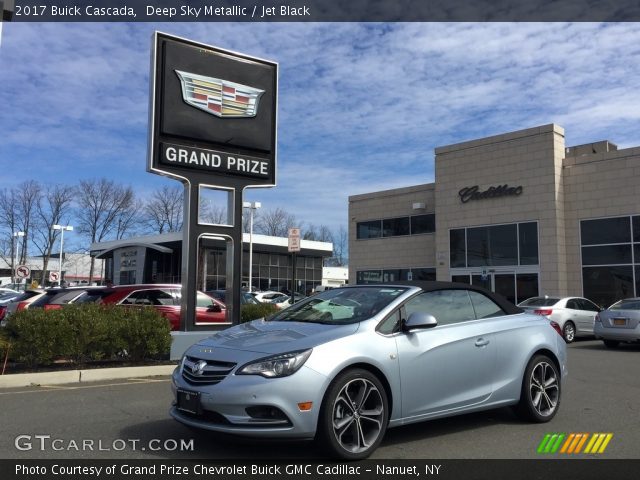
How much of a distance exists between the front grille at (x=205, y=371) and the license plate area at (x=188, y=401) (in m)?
0.10

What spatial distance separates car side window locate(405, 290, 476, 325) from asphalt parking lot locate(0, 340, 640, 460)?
116 cm

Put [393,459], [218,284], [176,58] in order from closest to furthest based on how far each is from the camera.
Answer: [393,459], [176,58], [218,284]

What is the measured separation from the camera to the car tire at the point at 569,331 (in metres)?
17.7

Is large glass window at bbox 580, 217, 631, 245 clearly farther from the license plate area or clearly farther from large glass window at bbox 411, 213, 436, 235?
the license plate area

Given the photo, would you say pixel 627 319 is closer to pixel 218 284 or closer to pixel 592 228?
pixel 592 228

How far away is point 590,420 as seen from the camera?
6750mm

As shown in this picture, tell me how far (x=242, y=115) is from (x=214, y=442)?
29.2 feet

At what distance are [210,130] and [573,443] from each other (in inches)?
367

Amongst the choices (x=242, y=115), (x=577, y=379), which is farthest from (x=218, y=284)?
(x=577, y=379)

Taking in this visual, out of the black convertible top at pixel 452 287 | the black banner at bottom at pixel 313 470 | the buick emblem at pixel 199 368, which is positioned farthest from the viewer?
the black convertible top at pixel 452 287

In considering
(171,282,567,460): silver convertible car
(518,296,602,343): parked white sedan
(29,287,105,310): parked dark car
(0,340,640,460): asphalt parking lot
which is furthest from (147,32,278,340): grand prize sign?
(518,296,602,343): parked white sedan

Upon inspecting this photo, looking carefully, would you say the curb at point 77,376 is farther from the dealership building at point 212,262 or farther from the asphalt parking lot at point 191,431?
the dealership building at point 212,262

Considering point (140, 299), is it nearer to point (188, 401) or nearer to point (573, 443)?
point (188, 401)

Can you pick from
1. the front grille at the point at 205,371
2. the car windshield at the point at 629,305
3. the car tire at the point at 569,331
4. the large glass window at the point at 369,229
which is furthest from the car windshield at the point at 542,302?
the large glass window at the point at 369,229
